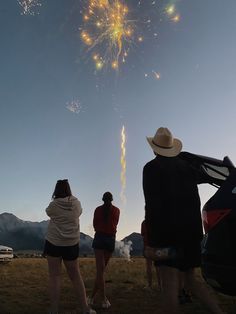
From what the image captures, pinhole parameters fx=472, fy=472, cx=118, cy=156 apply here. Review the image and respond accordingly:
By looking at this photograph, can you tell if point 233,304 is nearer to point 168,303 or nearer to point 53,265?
point 53,265

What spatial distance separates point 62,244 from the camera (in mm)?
6738

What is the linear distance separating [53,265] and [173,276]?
2999 mm

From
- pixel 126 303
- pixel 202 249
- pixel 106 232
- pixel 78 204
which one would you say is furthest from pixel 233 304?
pixel 202 249

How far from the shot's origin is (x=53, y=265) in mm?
6758

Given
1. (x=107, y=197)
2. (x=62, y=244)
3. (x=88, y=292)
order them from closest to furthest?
(x=62, y=244) < (x=107, y=197) < (x=88, y=292)

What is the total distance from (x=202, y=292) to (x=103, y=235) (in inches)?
149

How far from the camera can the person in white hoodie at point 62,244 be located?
6.73 metres

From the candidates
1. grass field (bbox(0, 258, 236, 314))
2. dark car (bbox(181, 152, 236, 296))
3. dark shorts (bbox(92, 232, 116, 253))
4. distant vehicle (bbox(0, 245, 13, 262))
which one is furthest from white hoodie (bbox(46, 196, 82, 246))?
distant vehicle (bbox(0, 245, 13, 262))

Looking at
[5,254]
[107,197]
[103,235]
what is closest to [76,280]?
[103,235]

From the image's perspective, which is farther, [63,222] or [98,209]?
[98,209]

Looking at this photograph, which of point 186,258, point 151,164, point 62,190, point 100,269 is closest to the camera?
point 186,258

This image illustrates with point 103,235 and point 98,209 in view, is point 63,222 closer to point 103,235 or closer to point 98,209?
point 103,235

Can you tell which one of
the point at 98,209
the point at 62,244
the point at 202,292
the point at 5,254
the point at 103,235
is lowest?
the point at 202,292

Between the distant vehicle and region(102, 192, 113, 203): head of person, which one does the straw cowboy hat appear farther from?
the distant vehicle
